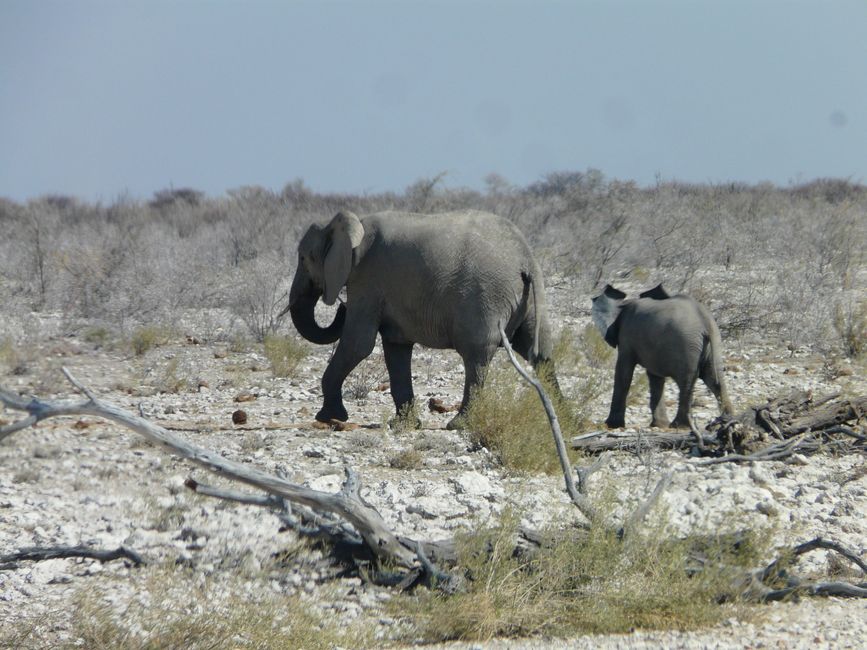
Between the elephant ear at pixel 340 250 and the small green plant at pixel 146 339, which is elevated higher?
the elephant ear at pixel 340 250

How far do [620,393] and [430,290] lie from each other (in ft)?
7.22

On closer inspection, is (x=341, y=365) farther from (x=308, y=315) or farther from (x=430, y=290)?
(x=308, y=315)

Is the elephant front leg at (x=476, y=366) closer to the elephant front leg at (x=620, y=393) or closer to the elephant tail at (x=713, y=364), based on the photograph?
the elephant front leg at (x=620, y=393)

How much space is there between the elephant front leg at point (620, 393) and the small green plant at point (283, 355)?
180 inches

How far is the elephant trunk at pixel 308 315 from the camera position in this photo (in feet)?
37.6

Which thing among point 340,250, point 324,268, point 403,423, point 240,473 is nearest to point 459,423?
point 403,423

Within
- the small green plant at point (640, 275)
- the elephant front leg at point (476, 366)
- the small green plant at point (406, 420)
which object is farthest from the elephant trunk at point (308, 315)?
the small green plant at point (640, 275)

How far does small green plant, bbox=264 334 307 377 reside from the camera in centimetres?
1406

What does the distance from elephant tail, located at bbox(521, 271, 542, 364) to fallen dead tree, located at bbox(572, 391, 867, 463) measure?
1.46 m

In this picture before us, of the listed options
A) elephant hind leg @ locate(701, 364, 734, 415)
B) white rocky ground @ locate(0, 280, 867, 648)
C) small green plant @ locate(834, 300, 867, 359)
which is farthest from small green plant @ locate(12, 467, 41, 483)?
small green plant @ locate(834, 300, 867, 359)

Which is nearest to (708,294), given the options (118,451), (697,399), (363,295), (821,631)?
(697,399)

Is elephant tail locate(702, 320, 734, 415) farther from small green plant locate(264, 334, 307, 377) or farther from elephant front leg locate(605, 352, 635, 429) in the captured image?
small green plant locate(264, 334, 307, 377)

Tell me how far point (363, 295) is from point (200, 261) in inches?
576

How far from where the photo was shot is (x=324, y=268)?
10.8 meters
